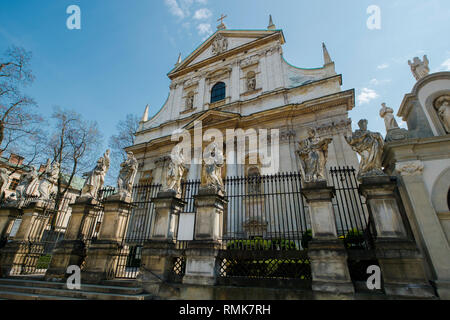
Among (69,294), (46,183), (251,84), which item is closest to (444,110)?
(69,294)

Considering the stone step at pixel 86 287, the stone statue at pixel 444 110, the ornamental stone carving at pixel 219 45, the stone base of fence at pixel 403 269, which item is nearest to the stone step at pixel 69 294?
the stone step at pixel 86 287

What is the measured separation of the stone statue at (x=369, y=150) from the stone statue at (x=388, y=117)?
115cm

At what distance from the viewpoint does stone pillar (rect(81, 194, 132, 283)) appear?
264 inches

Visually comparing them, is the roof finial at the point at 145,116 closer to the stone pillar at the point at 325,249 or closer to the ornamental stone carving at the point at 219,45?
the ornamental stone carving at the point at 219,45

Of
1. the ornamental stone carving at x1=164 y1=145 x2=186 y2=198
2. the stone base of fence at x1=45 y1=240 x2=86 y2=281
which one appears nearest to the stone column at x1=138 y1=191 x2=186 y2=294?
the ornamental stone carving at x1=164 y1=145 x2=186 y2=198

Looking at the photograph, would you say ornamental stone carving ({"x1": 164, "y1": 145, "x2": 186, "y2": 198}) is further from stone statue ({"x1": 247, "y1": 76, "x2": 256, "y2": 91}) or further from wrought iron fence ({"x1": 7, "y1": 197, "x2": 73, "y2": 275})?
stone statue ({"x1": 247, "y1": 76, "x2": 256, "y2": 91})

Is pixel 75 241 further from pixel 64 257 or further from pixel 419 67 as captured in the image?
pixel 419 67

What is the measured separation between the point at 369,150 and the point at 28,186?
1341 centimetres

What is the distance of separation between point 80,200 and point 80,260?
2.10m

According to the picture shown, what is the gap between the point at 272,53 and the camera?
59.2ft

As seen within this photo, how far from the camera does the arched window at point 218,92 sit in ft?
63.1

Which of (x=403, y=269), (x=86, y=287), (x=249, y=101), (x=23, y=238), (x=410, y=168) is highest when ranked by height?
(x=249, y=101)

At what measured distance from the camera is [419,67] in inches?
301
